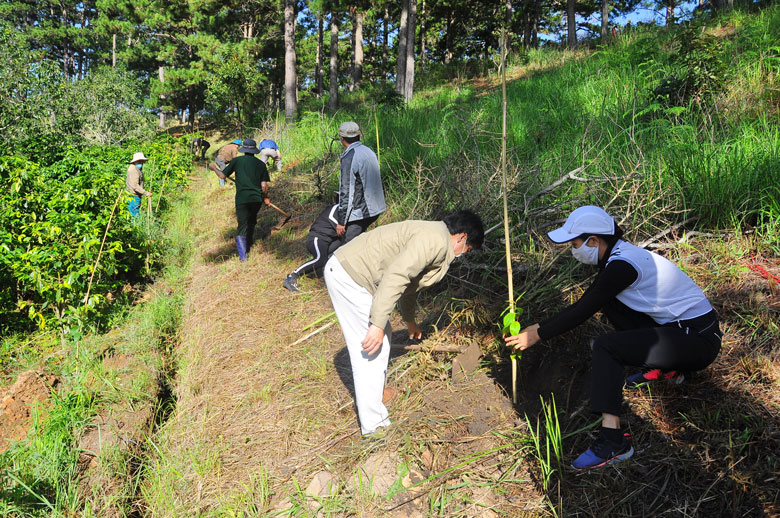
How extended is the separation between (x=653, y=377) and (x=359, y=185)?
299cm

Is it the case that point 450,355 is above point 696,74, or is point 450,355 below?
below

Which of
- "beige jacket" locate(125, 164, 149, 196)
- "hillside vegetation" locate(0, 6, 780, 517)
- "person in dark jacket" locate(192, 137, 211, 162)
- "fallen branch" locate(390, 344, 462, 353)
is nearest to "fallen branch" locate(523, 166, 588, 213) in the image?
"hillside vegetation" locate(0, 6, 780, 517)

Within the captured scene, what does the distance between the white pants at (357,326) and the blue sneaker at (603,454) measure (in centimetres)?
114

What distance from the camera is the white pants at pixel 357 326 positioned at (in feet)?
8.54

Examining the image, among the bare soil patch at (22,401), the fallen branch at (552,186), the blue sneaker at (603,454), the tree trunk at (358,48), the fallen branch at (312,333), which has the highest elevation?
the tree trunk at (358,48)

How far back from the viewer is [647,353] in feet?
6.96

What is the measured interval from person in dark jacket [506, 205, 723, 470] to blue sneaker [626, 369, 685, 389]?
27cm

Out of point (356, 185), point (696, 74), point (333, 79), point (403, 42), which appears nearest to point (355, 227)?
point (356, 185)

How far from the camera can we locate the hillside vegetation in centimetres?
230

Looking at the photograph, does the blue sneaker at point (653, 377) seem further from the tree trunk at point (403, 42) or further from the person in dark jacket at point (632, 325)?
the tree trunk at point (403, 42)

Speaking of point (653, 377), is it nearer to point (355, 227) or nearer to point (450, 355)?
point (450, 355)

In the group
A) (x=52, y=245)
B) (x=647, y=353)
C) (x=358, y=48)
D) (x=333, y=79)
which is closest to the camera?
(x=647, y=353)

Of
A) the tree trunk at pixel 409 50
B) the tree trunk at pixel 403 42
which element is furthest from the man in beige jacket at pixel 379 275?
the tree trunk at pixel 403 42

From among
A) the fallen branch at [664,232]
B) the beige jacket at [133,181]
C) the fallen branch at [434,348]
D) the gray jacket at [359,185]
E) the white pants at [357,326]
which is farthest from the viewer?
the beige jacket at [133,181]
